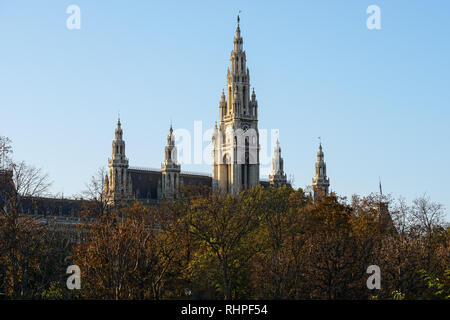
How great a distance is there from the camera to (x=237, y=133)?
143m

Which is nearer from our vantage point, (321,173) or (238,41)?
(238,41)

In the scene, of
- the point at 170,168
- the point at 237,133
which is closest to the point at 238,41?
the point at 237,133

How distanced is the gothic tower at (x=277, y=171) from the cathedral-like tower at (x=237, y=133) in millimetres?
10884

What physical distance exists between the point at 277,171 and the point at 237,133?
18.7 m

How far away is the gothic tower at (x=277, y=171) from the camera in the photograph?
156000mm

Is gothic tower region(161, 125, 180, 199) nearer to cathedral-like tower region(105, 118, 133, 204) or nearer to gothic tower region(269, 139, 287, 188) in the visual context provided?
cathedral-like tower region(105, 118, 133, 204)

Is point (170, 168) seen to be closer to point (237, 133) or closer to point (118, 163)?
point (118, 163)

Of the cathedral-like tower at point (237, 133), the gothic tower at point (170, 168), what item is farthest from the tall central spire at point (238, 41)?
the gothic tower at point (170, 168)

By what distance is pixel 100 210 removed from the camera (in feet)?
201

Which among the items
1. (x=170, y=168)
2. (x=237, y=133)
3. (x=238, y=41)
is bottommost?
(x=170, y=168)

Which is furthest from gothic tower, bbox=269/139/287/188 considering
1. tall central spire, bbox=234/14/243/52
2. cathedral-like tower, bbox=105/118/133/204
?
cathedral-like tower, bbox=105/118/133/204

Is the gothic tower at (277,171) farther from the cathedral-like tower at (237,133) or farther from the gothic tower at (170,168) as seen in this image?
the gothic tower at (170,168)

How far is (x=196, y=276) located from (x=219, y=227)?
18.1 ft
